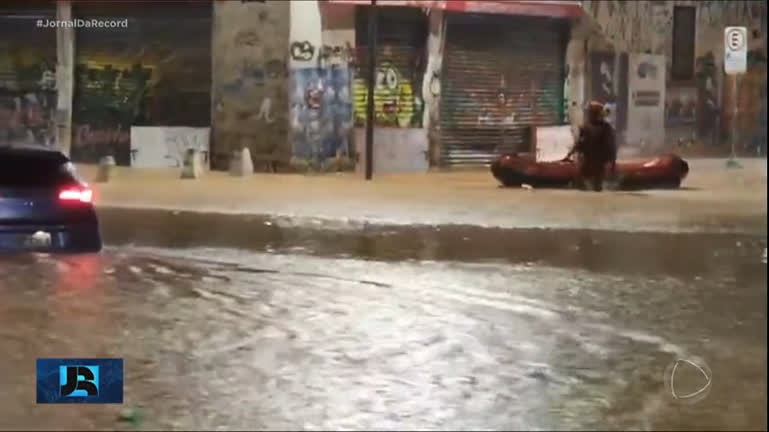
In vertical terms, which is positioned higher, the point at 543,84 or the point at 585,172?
the point at 543,84

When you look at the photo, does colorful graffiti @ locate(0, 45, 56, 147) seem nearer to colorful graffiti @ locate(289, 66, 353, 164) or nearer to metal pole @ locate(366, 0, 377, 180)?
colorful graffiti @ locate(289, 66, 353, 164)

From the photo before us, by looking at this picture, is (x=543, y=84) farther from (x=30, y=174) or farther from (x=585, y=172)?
(x=30, y=174)

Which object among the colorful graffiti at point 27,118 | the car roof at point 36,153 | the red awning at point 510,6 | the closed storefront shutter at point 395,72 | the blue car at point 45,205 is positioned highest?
the red awning at point 510,6

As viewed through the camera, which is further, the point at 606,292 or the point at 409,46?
the point at 409,46

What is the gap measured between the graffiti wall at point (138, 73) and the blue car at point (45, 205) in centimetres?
8

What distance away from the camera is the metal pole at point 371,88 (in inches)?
119

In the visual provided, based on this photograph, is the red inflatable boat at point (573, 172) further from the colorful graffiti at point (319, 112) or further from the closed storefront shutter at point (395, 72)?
the colorful graffiti at point (319, 112)

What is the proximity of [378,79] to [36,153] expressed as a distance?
2.88 feet

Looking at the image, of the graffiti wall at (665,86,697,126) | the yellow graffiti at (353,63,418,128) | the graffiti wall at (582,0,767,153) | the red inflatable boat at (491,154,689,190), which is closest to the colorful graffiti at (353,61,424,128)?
the yellow graffiti at (353,63,418,128)

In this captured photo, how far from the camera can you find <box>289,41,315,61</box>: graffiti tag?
9.94ft

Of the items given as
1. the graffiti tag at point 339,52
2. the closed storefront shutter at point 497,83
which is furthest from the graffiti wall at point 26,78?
the closed storefront shutter at point 497,83

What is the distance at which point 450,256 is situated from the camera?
300 centimetres

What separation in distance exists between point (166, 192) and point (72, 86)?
36 cm

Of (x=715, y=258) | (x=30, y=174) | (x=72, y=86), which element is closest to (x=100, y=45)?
(x=72, y=86)
